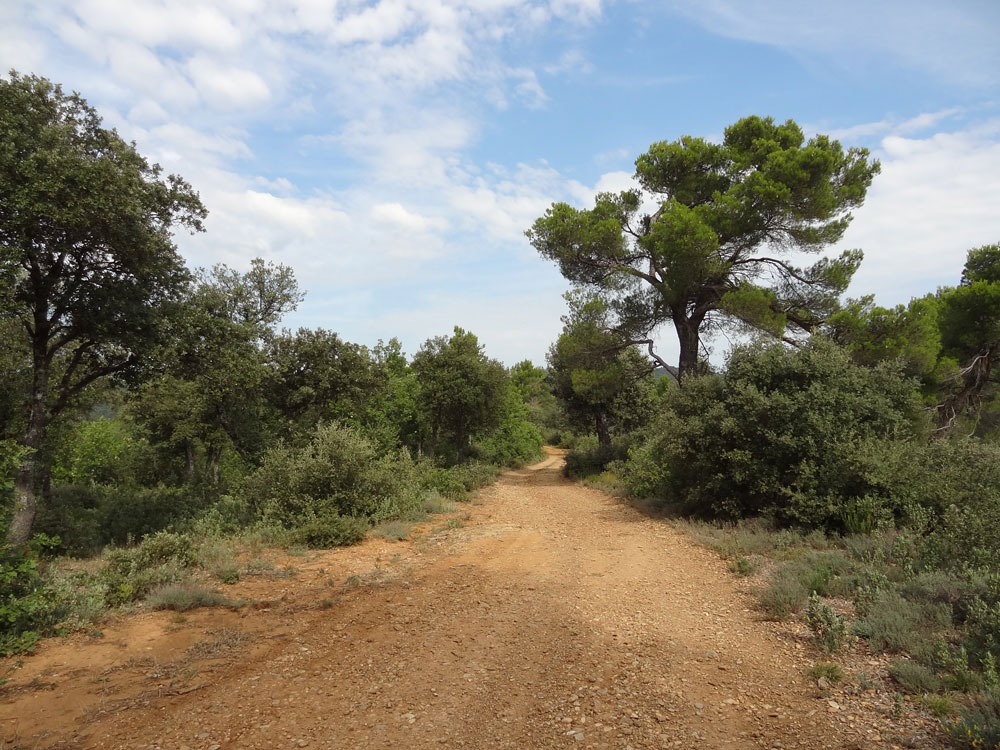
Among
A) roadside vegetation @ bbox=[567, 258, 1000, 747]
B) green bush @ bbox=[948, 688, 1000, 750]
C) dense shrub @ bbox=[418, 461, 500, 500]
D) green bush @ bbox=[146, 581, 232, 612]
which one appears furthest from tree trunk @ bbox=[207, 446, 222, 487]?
green bush @ bbox=[948, 688, 1000, 750]

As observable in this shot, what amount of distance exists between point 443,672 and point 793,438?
25.0 ft

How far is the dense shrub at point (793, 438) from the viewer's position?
337 inches

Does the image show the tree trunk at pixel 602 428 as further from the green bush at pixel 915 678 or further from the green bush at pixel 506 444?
the green bush at pixel 915 678

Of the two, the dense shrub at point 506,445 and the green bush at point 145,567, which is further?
the dense shrub at point 506,445

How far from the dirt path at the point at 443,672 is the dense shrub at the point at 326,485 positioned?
3093 millimetres

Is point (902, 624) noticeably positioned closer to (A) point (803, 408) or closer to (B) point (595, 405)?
(A) point (803, 408)

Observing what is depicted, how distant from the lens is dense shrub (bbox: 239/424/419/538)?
10.3 meters

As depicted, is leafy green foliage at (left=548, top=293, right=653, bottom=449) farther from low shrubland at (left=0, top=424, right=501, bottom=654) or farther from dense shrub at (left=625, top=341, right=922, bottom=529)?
dense shrub at (left=625, top=341, right=922, bottom=529)

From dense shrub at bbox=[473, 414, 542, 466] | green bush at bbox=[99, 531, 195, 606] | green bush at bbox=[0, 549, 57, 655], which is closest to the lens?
green bush at bbox=[0, 549, 57, 655]

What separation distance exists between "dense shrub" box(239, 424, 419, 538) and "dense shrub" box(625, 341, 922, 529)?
622 centimetres

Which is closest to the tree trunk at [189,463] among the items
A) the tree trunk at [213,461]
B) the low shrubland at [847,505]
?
the tree trunk at [213,461]

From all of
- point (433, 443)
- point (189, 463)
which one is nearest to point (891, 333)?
point (433, 443)

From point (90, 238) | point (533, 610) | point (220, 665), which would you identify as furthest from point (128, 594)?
point (90, 238)

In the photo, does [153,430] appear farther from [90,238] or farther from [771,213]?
[771,213]
